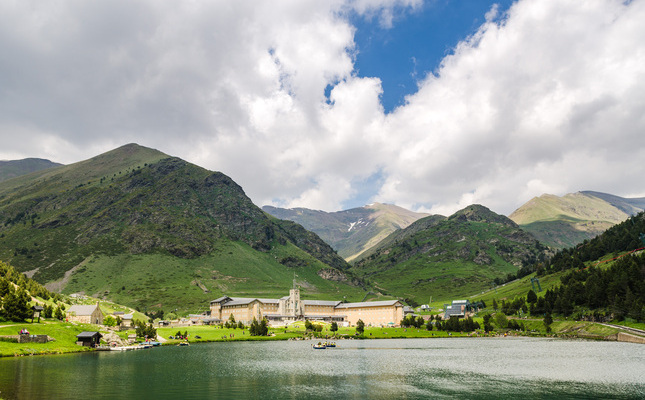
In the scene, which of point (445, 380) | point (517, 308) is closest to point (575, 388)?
point (445, 380)

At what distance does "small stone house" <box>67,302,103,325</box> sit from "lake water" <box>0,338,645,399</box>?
239 feet

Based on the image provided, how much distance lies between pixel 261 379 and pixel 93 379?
2440 centimetres

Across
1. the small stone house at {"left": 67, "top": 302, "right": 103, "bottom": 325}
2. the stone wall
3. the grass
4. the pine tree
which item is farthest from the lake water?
the small stone house at {"left": 67, "top": 302, "right": 103, "bottom": 325}

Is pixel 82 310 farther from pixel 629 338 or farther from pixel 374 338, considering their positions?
pixel 629 338

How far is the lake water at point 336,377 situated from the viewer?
5041 cm

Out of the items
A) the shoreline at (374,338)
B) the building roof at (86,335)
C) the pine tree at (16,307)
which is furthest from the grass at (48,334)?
the pine tree at (16,307)

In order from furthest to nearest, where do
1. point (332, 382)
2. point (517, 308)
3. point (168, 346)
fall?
1. point (517, 308)
2. point (168, 346)
3. point (332, 382)

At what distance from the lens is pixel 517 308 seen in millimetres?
193000

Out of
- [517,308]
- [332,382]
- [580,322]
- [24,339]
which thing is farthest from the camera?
[517,308]

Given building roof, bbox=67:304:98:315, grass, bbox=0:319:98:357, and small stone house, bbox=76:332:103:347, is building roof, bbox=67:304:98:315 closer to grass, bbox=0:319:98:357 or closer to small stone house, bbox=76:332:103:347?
grass, bbox=0:319:98:357

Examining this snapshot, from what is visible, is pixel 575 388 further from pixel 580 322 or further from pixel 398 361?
pixel 580 322

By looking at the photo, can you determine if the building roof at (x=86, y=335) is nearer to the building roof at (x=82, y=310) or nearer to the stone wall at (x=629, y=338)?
the building roof at (x=82, y=310)

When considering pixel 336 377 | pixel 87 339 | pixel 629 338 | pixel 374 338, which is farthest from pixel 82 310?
pixel 629 338

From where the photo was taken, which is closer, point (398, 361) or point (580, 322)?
point (398, 361)
